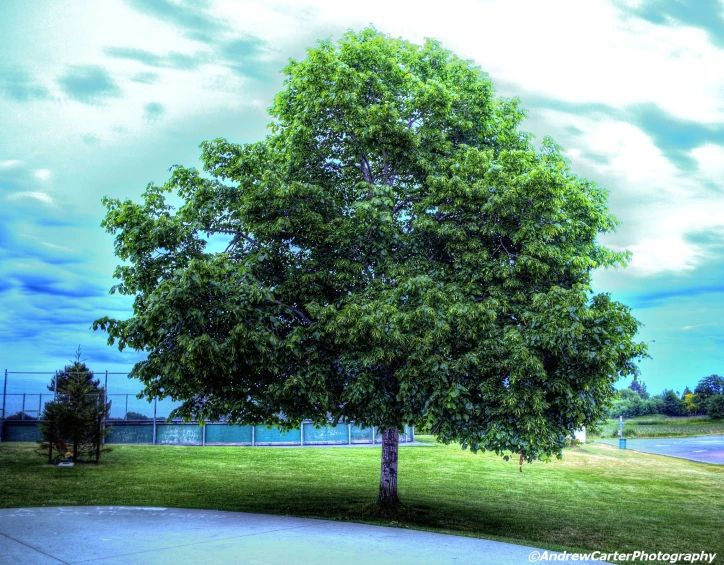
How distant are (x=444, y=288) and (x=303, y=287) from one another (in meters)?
3.35

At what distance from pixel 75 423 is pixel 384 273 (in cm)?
1708

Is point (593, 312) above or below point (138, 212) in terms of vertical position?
below

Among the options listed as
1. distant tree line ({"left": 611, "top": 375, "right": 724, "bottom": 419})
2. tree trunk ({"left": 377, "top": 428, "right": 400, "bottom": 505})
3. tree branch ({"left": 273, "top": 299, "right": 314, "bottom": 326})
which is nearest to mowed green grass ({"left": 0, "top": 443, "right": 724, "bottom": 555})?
tree trunk ({"left": 377, "top": 428, "right": 400, "bottom": 505})

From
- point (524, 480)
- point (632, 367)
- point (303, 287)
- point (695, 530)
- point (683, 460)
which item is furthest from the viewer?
point (683, 460)

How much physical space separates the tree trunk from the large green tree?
Answer: 0.20 ft

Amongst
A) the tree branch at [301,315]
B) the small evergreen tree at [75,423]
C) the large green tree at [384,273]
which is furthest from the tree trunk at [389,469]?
the small evergreen tree at [75,423]

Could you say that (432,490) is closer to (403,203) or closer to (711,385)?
(403,203)

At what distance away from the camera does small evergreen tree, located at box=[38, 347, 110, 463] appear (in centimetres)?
2498

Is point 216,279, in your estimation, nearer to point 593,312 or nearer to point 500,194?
point 500,194

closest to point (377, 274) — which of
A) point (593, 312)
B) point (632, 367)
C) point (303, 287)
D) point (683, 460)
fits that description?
point (303, 287)

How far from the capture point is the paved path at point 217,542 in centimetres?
926

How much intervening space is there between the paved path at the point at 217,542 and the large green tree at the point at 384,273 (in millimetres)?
2440

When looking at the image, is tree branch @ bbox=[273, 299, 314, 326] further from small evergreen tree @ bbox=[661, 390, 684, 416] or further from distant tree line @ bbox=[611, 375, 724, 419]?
small evergreen tree @ bbox=[661, 390, 684, 416]

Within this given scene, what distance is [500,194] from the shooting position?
14.1 m
